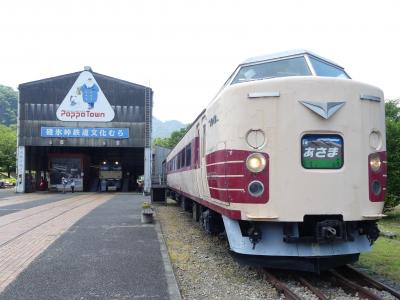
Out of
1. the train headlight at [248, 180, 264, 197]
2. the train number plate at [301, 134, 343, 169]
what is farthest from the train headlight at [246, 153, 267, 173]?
the train number plate at [301, 134, 343, 169]

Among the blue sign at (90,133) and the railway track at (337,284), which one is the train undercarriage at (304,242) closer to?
the railway track at (337,284)

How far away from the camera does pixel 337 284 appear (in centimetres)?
656

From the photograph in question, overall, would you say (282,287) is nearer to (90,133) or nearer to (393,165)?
(393,165)

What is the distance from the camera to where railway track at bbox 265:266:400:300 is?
5.88 metres

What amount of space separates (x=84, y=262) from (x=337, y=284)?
4.19m

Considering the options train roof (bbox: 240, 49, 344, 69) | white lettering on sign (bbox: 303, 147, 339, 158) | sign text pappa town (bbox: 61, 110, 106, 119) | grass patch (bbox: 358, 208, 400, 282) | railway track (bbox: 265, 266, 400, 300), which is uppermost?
sign text pappa town (bbox: 61, 110, 106, 119)

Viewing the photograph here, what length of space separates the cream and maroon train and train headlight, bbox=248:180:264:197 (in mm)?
13

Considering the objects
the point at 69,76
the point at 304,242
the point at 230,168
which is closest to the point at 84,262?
the point at 230,168

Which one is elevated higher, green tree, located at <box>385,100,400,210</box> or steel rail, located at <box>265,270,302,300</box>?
green tree, located at <box>385,100,400,210</box>

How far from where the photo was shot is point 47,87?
35.5 metres

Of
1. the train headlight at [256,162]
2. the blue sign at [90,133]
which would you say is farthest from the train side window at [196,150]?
the blue sign at [90,133]

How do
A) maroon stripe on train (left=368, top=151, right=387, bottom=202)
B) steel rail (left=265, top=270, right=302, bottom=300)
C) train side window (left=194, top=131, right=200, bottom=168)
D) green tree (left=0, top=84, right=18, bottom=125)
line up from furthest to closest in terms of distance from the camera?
green tree (left=0, top=84, right=18, bottom=125), train side window (left=194, top=131, right=200, bottom=168), maroon stripe on train (left=368, top=151, right=387, bottom=202), steel rail (left=265, top=270, right=302, bottom=300)

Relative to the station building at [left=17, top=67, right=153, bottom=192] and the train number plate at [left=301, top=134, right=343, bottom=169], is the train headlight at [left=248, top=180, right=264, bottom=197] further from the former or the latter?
the station building at [left=17, top=67, right=153, bottom=192]

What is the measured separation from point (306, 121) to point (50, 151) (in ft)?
132
